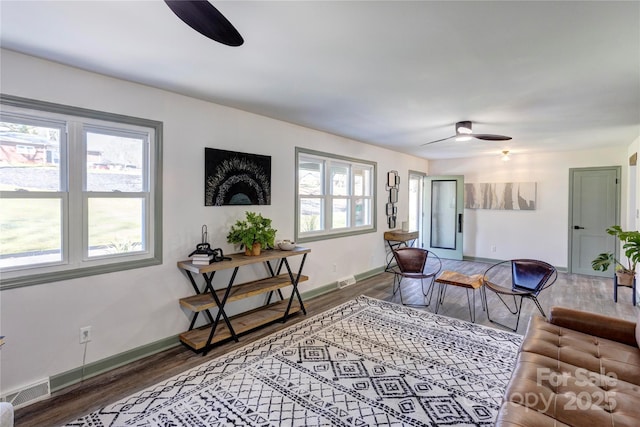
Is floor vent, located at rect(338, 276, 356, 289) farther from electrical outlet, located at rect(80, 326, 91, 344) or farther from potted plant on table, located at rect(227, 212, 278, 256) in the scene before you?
electrical outlet, located at rect(80, 326, 91, 344)

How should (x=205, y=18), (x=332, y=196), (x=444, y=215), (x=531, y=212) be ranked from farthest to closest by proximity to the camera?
1. (x=444, y=215)
2. (x=531, y=212)
3. (x=332, y=196)
4. (x=205, y=18)

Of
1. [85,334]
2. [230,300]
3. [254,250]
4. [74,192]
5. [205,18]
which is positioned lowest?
[85,334]

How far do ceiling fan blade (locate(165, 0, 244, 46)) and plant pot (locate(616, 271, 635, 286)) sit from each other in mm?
5700

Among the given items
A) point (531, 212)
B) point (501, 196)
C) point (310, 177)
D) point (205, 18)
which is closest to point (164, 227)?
point (205, 18)

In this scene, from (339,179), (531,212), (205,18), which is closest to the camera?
(205,18)

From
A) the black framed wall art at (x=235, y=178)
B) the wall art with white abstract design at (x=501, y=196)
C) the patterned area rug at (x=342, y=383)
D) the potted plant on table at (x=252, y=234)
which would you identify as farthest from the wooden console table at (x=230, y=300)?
the wall art with white abstract design at (x=501, y=196)

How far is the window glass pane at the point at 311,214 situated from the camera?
4.54 meters

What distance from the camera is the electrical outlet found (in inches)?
97.5

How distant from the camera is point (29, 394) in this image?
2221mm

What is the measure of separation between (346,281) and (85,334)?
11.3ft

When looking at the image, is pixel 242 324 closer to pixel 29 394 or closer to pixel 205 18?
pixel 29 394

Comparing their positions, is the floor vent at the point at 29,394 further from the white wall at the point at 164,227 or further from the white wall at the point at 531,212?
the white wall at the point at 531,212

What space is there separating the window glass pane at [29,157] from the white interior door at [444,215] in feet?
22.8

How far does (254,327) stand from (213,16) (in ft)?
9.46
